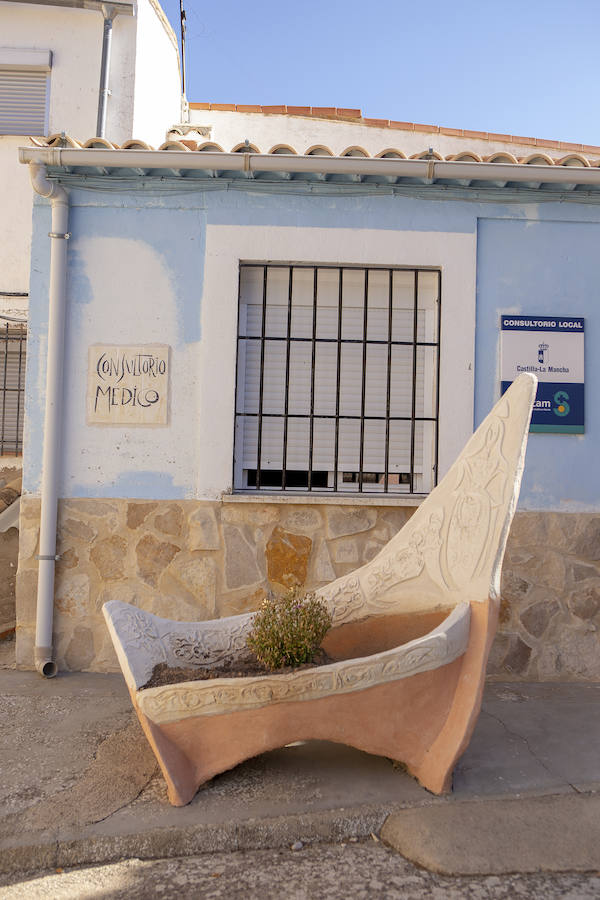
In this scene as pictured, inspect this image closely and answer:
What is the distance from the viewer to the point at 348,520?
4672 millimetres

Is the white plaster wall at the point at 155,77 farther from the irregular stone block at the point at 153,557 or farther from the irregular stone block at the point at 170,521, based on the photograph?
the irregular stone block at the point at 153,557

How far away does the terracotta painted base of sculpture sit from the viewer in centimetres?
277

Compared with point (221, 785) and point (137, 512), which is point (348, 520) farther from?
point (221, 785)

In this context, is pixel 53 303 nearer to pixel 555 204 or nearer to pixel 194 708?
pixel 194 708

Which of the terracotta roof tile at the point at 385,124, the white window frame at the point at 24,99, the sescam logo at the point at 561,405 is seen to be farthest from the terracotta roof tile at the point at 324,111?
the sescam logo at the point at 561,405

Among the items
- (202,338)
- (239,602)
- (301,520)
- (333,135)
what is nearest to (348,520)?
(301,520)

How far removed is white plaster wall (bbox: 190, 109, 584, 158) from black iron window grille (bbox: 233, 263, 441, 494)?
237 inches

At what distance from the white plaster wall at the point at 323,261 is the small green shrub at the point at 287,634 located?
1698 mm

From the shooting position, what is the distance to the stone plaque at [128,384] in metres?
4.74

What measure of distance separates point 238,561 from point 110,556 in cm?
82

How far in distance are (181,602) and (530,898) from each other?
2.85 meters

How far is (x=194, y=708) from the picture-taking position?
275cm

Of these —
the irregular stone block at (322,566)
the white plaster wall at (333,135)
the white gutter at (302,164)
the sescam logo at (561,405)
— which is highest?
the white plaster wall at (333,135)

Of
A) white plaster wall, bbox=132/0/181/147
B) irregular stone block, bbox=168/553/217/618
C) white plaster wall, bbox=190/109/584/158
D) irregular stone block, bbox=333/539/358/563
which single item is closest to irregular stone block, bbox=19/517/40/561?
irregular stone block, bbox=168/553/217/618
